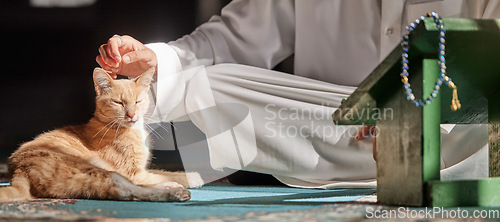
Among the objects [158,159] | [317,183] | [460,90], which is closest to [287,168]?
[317,183]

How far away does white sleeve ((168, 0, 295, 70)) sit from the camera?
2475 millimetres

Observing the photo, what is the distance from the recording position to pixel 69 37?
11.0 feet

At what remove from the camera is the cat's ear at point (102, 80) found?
200cm

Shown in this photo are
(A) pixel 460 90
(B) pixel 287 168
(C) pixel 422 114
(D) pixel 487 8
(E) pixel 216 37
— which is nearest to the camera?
(C) pixel 422 114

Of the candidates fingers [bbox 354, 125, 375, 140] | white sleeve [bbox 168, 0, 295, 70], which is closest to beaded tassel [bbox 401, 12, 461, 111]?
fingers [bbox 354, 125, 375, 140]

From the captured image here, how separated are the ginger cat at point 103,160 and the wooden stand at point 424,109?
0.55 m

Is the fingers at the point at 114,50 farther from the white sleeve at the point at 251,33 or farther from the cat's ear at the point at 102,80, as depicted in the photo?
the white sleeve at the point at 251,33

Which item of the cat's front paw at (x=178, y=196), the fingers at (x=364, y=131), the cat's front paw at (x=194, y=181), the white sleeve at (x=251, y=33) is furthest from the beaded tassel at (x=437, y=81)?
the white sleeve at (x=251, y=33)

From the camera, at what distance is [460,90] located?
1442mm

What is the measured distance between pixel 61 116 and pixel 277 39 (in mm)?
1514

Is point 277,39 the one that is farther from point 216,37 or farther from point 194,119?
point 194,119

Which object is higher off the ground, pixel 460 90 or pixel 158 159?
pixel 460 90

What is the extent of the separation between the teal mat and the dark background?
175 cm

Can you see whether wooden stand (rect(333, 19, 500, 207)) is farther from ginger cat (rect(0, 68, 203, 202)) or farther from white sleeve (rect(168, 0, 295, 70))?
white sleeve (rect(168, 0, 295, 70))
